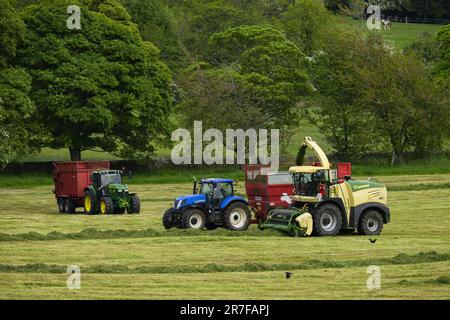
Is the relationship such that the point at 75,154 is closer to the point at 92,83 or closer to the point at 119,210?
the point at 92,83

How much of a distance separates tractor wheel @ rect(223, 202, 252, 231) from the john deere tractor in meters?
8.43

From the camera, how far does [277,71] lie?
70.4 meters

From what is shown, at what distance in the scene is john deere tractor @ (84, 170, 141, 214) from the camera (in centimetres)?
4559

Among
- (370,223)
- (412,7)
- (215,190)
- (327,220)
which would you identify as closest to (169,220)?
(215,190)

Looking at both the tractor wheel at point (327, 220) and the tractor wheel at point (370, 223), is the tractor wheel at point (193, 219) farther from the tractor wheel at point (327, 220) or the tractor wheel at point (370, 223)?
the tractor wheel at point (370, 223)

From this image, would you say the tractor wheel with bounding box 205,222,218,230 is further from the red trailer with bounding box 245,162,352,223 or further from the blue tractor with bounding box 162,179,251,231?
the red trailer with bounding box 245,162,352,223

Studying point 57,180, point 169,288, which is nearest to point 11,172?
point 57,180

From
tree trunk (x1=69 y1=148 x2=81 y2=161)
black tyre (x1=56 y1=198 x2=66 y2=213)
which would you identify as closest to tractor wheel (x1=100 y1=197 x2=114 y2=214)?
black tyre (x1=56 y1=198 x2=66 y2=213)

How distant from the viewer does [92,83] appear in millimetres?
60812

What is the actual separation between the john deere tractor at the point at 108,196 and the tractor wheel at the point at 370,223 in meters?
11.9

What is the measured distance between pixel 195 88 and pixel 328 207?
107ft

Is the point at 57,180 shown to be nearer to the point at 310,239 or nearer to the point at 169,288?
the point at 310,239

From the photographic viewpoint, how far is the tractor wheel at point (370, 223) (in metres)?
36.2

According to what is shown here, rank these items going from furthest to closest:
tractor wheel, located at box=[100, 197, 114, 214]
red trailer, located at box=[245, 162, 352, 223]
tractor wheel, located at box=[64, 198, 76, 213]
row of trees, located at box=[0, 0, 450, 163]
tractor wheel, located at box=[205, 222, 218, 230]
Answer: row of trees, located at box=[0, 0, 450, 163]
tractor wheel, located at box=[64, 198, 76, 213]
tractor wheel, located at box=[100, 197, 114, 214]
red trailer, located at box=[245, 162, 352, 223]
tractor wheel, located at box=[205, 222, 218, 230]
